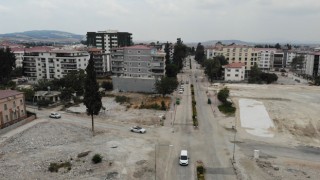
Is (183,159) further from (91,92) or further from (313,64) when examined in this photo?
(313,64)

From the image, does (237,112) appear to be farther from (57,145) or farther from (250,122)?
(57,145)

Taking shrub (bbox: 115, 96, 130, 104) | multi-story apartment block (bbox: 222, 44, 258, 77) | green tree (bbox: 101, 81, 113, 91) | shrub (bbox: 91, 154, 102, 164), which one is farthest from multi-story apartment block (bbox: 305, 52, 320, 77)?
shrub (bbox: 91, 154, 102, 164)

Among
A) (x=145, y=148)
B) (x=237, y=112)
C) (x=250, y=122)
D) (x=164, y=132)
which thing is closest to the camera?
(x=145, y=148)

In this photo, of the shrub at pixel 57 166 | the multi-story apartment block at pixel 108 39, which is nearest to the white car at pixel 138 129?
the shrub at pixel 57 166

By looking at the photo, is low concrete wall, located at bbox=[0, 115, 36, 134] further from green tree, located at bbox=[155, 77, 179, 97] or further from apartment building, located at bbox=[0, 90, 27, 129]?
green tree, located at bbox=[155, 77, 179, 97]

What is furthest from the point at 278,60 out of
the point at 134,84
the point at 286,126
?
→ the point at 286,126

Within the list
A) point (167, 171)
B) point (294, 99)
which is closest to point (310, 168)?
point (167, 171)

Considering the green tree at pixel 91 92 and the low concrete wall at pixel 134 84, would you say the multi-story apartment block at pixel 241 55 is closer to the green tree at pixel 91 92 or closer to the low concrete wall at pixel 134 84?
the low concrete wall at pixel 134 84
